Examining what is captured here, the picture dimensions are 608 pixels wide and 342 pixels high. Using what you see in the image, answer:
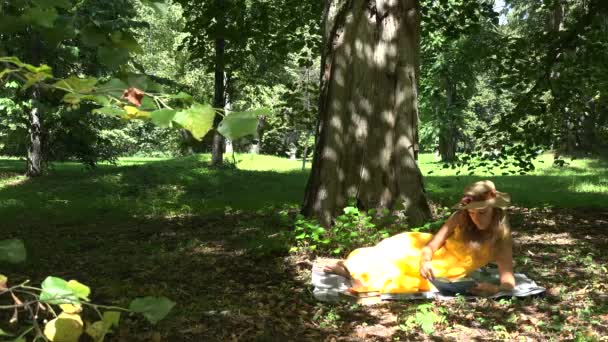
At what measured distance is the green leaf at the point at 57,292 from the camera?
95 cm

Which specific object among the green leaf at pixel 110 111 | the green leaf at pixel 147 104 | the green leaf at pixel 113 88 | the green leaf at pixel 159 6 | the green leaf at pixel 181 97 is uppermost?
the green leaf at pixel 159 6

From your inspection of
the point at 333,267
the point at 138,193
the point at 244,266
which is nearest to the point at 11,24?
the point at 333,267

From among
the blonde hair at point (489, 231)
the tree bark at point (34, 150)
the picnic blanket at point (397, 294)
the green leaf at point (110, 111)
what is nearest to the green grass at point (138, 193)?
the tree bark at point (34, 150)

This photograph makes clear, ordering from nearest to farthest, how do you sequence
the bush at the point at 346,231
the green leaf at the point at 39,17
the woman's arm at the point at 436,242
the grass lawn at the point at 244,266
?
the green leaf at the point at 39,17
the grass lawn at the point at 244,266
the woman's arm at the point at 436,242
the bush at the point at 346,231

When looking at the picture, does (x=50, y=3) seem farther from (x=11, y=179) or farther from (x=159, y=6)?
(x=11, y=179)

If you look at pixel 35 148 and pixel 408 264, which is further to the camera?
pixel 35 148

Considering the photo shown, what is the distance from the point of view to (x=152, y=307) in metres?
1.03

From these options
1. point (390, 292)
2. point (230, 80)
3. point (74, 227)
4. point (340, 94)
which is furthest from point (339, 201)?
point (230, 80)

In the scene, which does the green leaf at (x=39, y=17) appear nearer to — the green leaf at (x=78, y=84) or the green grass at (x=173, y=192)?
the green leaf at (x=78, y=84)

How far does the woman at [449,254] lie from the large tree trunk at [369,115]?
1.80m

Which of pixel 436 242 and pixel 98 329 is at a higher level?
pixel 98 329

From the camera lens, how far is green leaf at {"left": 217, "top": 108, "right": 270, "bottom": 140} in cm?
110

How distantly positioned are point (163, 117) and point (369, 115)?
610cm

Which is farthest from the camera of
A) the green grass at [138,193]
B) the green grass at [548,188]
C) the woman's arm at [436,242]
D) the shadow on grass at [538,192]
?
the green grass at [548,188]
